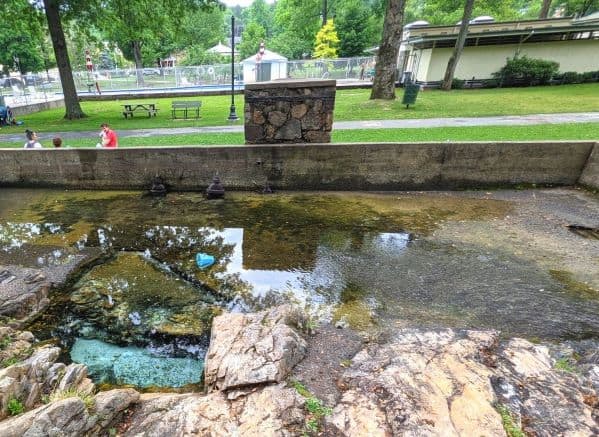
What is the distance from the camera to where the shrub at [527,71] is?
826 inches

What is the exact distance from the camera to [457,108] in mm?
14812

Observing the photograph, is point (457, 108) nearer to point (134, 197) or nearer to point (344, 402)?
point (134, 197)

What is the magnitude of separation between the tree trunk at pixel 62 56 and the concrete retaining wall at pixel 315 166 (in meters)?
8.91

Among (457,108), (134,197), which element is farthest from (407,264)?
(457,108)

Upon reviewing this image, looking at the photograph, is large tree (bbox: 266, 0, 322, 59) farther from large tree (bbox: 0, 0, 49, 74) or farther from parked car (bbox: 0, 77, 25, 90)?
parked car (bbox: 0, 77, 25, 90)

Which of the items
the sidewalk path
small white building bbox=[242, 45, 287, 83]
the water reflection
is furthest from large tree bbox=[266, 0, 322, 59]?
the water reflection

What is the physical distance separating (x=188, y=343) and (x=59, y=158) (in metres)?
6.95

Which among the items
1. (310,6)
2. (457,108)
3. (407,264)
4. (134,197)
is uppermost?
(310,6)

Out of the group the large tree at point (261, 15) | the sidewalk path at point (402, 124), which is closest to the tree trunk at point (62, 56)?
the sidewalk path at point (402, 124)

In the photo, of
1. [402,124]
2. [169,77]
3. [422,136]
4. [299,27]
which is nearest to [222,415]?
[422,136]

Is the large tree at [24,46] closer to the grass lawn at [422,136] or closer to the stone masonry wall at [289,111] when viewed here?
the grass lawn at [422,136]

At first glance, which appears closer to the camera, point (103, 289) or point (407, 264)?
point (103, 289)

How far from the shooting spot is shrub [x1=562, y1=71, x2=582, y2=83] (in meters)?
21.2

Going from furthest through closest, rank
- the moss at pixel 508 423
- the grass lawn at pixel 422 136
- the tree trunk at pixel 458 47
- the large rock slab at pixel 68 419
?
the tree trunk at pixel 458 47 → the grass lawn at pixel 422 136 → the moss at pixel 508 423 → the large rock slab at pixel 68 419
